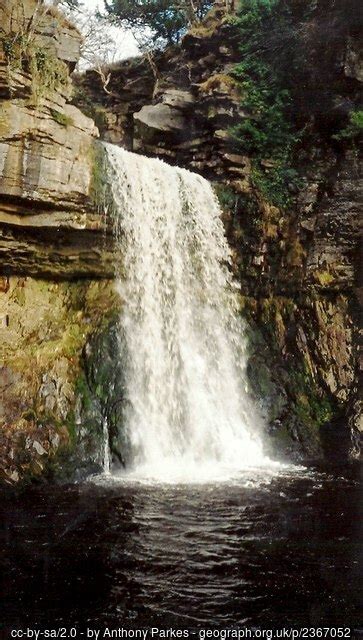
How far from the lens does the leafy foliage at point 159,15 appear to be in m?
22.6

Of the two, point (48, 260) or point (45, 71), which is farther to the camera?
point (48, 260)

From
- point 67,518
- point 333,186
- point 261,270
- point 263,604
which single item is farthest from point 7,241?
point 333,186

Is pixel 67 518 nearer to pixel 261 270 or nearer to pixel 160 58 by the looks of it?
pixel 261 270

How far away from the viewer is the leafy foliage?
22625mm

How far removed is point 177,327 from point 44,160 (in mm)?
4393

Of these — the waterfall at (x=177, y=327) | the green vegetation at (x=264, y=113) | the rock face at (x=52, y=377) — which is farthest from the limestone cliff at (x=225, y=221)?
the waterfall at (x=177, y=327)

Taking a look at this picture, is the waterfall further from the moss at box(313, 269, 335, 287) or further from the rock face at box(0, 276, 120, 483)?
the moss at box(313, 269, 335, 287)

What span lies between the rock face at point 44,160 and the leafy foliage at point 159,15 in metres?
13.9

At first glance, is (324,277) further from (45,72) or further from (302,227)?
(45,72)

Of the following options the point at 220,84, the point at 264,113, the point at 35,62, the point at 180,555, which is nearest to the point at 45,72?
the point at 35,62

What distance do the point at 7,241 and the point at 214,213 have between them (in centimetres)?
566

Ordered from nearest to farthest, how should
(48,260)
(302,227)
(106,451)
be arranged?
(106,451), (48,260), (302,227)

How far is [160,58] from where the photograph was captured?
20688 millimetres

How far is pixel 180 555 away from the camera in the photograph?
5340 millimetres
